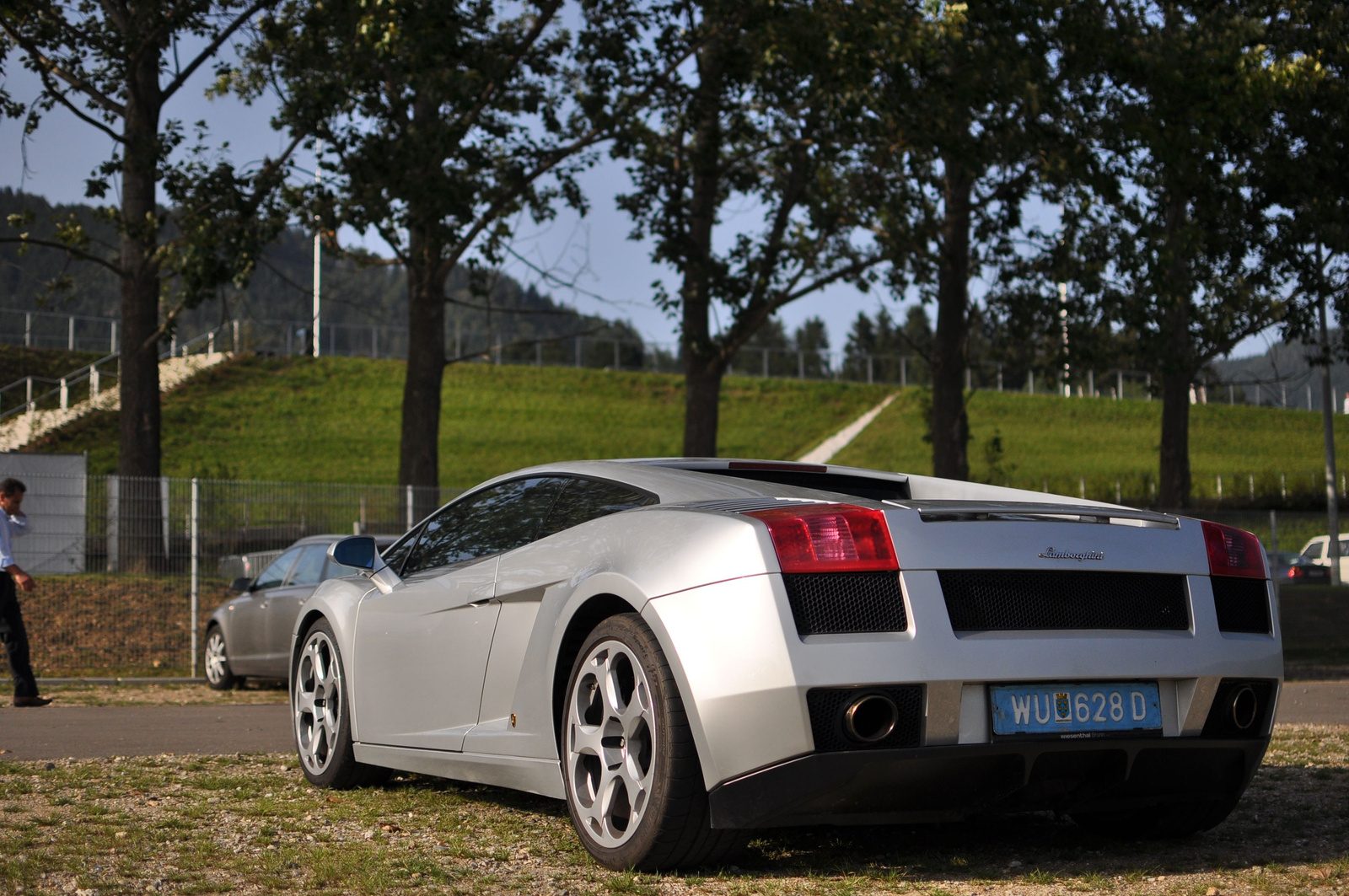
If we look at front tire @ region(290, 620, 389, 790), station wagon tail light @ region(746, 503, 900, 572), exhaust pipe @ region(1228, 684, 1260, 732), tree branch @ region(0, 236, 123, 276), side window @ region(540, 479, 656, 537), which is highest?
tree branch @ region(0, 236, 123, 276)

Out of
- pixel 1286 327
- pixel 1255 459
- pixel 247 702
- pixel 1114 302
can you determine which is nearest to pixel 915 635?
pixel 247 702

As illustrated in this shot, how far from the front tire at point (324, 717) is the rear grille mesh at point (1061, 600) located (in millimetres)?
3099

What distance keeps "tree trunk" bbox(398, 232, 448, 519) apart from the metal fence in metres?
4.51

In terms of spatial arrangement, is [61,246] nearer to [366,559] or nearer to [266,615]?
[266,615]

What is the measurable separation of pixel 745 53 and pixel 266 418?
4472cm

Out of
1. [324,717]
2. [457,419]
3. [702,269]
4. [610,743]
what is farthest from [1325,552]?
[457,419]

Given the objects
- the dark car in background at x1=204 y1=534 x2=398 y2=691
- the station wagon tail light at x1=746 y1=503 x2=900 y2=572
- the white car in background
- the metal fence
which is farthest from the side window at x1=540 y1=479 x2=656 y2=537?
the white car in background

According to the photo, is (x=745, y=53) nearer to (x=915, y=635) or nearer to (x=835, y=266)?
(x=835, y=266)

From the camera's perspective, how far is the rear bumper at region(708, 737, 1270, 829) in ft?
12.7

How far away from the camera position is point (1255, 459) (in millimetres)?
69312

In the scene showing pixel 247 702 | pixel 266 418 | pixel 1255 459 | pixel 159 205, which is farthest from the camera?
pixel 1255 459

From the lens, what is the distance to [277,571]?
1294 cm

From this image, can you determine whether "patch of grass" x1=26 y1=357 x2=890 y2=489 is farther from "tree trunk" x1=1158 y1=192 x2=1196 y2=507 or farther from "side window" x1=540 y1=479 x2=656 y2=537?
"side window" x1=540 y1=479 x2=656 y2=537

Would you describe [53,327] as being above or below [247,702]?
above
